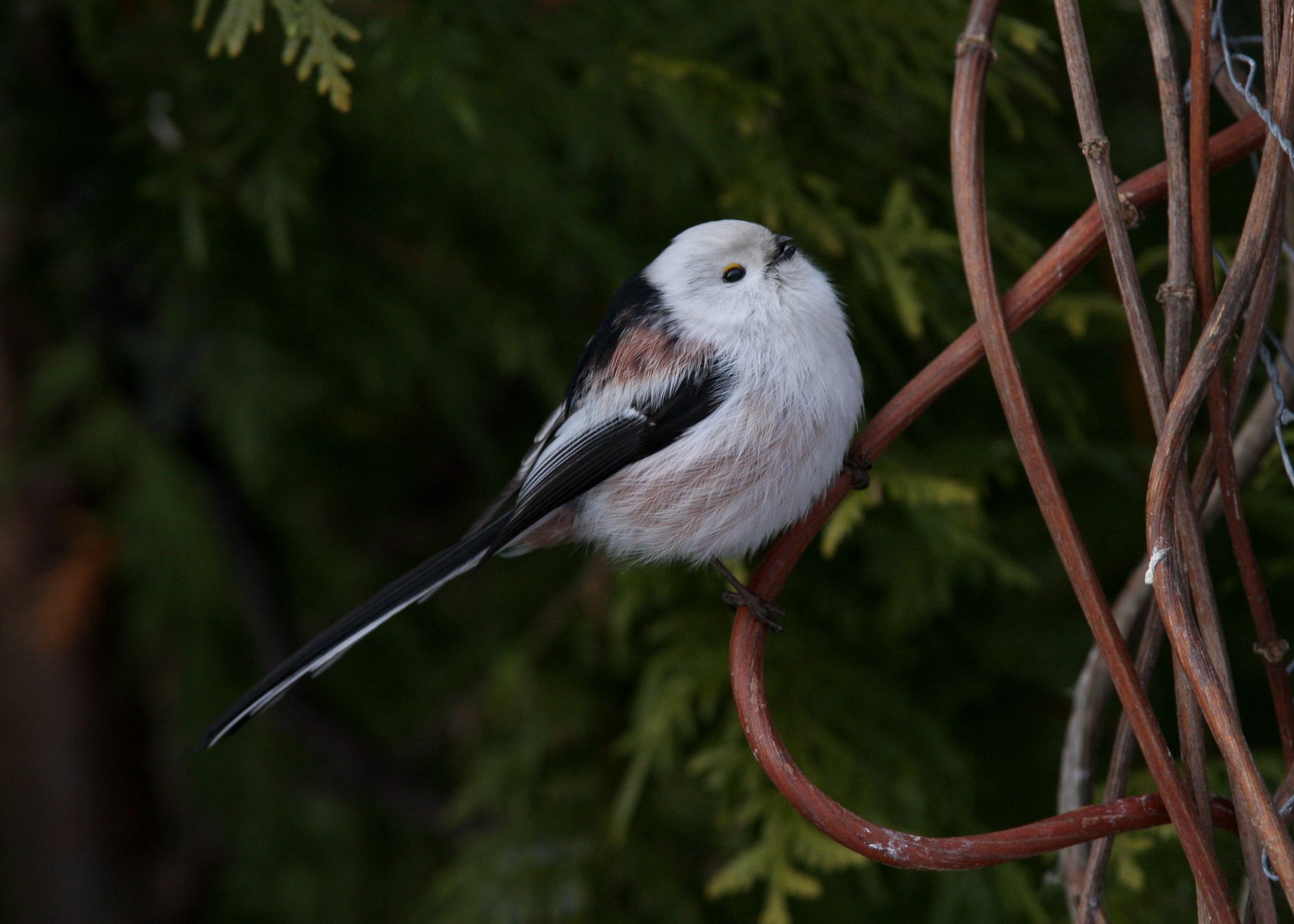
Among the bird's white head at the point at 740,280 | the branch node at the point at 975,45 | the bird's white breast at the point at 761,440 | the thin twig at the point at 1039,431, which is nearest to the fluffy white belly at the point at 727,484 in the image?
the bird's white breast at the point at 761,440

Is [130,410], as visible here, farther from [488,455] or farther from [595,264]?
[595,264]

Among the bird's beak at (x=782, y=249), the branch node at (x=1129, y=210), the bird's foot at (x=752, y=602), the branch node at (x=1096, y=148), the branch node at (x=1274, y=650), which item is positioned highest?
the branch node at (x=1096, y=148)

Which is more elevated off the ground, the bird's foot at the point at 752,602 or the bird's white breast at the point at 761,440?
the bird's white breast at the point at 761,440

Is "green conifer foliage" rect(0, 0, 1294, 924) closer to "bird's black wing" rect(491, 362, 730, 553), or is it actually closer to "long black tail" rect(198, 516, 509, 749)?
"bird's black wing" rect(491, 362, 730, 553)

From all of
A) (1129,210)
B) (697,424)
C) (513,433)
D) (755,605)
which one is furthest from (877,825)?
(513,433)

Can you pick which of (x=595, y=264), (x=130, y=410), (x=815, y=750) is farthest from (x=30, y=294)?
(x=815, y=750)

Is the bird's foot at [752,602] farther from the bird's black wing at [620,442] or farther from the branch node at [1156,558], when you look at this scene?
the branch node at [1156,558]

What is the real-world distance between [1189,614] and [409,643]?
2710 mm

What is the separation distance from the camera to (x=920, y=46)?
180cm

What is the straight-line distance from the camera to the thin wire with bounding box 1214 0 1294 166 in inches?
36.8

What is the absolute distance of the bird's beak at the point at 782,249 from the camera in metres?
1.47

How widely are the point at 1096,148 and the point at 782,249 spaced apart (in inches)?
21.6

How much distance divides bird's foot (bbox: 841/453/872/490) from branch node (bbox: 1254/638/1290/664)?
1.58 feet

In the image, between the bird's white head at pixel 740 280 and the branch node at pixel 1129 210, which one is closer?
the branch node at pixel 1129 210
